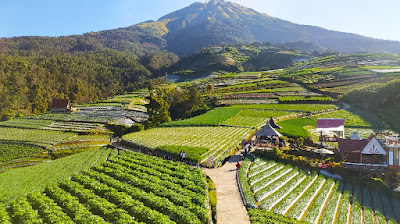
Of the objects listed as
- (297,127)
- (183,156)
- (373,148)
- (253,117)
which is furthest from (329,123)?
(183,156)

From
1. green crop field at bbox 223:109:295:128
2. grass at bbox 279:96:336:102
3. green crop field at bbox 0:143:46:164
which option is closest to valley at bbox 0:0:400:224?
green crop field at bbox 0:143:46:164

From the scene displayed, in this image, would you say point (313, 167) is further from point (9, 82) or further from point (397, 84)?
point (9, 82)

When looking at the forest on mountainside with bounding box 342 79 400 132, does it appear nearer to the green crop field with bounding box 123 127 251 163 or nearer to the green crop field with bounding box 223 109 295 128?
the green crop field with bounding box 223 109 295 128

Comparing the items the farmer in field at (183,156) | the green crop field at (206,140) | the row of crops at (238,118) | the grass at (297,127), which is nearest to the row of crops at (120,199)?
the farmer in field at (183,156)

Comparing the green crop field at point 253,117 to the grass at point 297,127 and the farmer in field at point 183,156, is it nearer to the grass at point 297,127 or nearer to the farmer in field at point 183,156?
the grass at point 297,127

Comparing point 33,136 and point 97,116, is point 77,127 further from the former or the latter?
point 97,116

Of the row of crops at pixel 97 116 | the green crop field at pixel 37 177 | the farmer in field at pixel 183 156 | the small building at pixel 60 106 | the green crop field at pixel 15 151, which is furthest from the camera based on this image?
the small building at pixel 60 106

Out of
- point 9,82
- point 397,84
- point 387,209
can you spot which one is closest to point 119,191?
point 387,209
